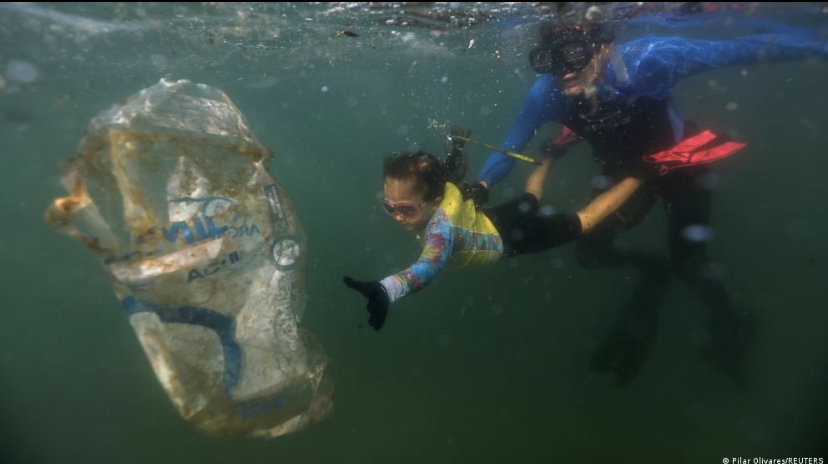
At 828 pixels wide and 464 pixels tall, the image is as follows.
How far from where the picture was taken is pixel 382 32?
13.1 meters

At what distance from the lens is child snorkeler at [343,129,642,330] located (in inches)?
165

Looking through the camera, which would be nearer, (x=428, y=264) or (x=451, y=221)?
(x=428, y=264)

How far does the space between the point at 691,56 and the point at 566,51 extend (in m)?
2.01

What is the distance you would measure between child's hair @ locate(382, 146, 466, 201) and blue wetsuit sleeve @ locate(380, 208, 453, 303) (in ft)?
1.19

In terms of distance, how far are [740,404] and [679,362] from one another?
2.46 metres

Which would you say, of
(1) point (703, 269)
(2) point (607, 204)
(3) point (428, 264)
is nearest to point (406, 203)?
(3) point (428, 264)

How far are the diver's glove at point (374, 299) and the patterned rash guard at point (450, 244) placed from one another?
0.16m

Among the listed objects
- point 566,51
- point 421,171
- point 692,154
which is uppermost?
point 566,51

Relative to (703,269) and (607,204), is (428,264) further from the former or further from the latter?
(703,269)

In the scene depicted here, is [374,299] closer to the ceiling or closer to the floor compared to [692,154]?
closer to the ceiling

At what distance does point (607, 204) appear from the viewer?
6.94 m

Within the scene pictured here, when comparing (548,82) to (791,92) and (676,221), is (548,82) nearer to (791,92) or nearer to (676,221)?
(676,221)

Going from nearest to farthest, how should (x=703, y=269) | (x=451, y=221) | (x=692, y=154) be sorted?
(x=451, y=221)
(x=692, y=154)
(x=703, y=269)

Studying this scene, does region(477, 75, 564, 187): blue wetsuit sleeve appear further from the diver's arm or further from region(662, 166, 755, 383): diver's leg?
region(662, 166, 755, 383): diver's leg
